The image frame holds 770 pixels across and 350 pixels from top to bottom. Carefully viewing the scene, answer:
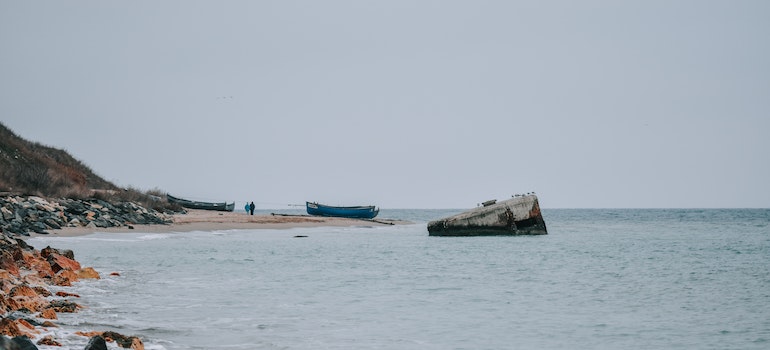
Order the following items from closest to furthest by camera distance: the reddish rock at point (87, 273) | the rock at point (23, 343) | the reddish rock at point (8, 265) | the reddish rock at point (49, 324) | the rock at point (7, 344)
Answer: the rock at point (7, 344)
the rock at point (23, 343)
the reddish rock at point (49, 324)
the reddish rock at point (8, 265)
the reddish rock at point (87, 273)

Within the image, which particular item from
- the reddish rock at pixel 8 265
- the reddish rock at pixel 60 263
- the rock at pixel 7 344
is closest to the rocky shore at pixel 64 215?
the reddish rock at pixel 60 263

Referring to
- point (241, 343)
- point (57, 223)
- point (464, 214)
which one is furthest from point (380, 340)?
point (464, 214)

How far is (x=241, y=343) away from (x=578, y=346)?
4765mm

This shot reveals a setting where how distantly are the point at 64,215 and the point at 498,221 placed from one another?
830 inches

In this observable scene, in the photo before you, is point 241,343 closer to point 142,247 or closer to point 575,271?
point 575,271

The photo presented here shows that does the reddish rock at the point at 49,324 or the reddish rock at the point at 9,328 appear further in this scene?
the reddish rock at the point at 49,324

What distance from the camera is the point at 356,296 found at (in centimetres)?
1576

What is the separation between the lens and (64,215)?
3384 centimetres

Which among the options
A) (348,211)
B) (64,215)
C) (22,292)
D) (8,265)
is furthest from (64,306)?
(348,211)

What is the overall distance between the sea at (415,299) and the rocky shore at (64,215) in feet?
8.42

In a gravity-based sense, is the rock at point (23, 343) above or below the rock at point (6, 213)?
below

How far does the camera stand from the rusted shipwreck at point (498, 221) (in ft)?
128

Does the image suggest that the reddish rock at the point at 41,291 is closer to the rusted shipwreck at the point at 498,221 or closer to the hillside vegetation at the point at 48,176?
the hillside vegetation at the point at 48,176

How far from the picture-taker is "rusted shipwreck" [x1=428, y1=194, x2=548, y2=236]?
38938 millimetres
